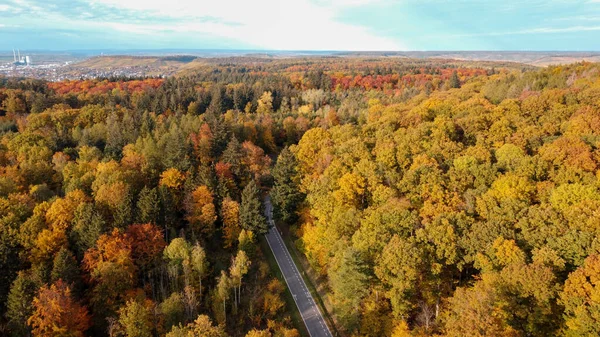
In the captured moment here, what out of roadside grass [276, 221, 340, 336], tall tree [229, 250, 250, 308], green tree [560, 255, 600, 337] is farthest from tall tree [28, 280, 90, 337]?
green tree [560, 255, 600, 337]

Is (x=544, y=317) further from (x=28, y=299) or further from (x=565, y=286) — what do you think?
(x=28, y=299)

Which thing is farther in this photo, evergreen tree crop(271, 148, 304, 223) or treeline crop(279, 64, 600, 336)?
evergreen tree crop(271, 148, 304, 223)

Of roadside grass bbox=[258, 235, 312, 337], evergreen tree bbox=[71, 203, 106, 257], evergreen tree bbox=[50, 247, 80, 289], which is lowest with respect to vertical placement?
roadside grass bbox=[258, 235, 312, 337]

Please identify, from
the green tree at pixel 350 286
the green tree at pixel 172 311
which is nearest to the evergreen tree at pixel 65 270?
the green tree at pixel 172 311

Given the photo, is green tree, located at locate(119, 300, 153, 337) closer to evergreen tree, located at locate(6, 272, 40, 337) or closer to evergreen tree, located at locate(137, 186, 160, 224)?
evergreen tree, located at locate(6, 272, 40, 337)

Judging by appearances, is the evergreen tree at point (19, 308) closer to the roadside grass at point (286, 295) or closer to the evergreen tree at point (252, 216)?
the evergreen tree at point (252, 216)

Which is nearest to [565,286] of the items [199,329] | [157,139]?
[199,329]

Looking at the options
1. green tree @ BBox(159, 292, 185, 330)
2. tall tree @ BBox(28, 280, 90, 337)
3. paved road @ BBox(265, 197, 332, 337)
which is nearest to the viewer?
tall tree @ BBox(28, 280, 90, 337)

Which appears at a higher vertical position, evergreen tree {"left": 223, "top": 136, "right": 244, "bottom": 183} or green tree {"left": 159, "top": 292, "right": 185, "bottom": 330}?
evergreen tree {"left": 223, "top": 136, "right": 244, "bottom": 183}
